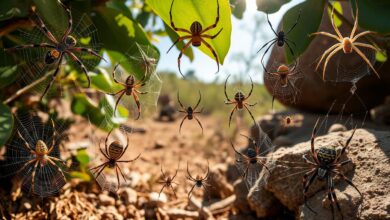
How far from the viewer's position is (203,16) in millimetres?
1804

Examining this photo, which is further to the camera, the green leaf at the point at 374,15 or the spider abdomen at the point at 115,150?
the spider abdomen at the point at 115,150

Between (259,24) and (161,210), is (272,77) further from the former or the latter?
(259,24)

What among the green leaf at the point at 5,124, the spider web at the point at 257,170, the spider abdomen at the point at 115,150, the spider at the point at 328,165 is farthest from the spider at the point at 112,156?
the spider at the point at 328,165

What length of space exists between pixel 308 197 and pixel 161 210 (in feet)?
3.55

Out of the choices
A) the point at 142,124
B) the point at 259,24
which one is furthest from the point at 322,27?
the point at 259,24

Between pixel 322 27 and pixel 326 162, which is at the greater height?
pixel 322 27

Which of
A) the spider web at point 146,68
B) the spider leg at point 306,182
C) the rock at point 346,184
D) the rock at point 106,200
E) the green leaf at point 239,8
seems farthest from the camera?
the rock at point 106,200

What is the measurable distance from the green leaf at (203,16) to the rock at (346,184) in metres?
0.94

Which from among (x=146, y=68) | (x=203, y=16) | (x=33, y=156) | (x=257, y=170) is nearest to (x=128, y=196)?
(x=33, y=156)

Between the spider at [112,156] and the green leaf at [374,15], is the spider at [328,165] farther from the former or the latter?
the spider at [112,156]

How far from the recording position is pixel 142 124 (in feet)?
22.9

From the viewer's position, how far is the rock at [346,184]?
2.05m

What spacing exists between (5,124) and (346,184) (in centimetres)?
191

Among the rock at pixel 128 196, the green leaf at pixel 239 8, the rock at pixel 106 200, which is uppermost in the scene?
the green leaf at pixel 239 8
